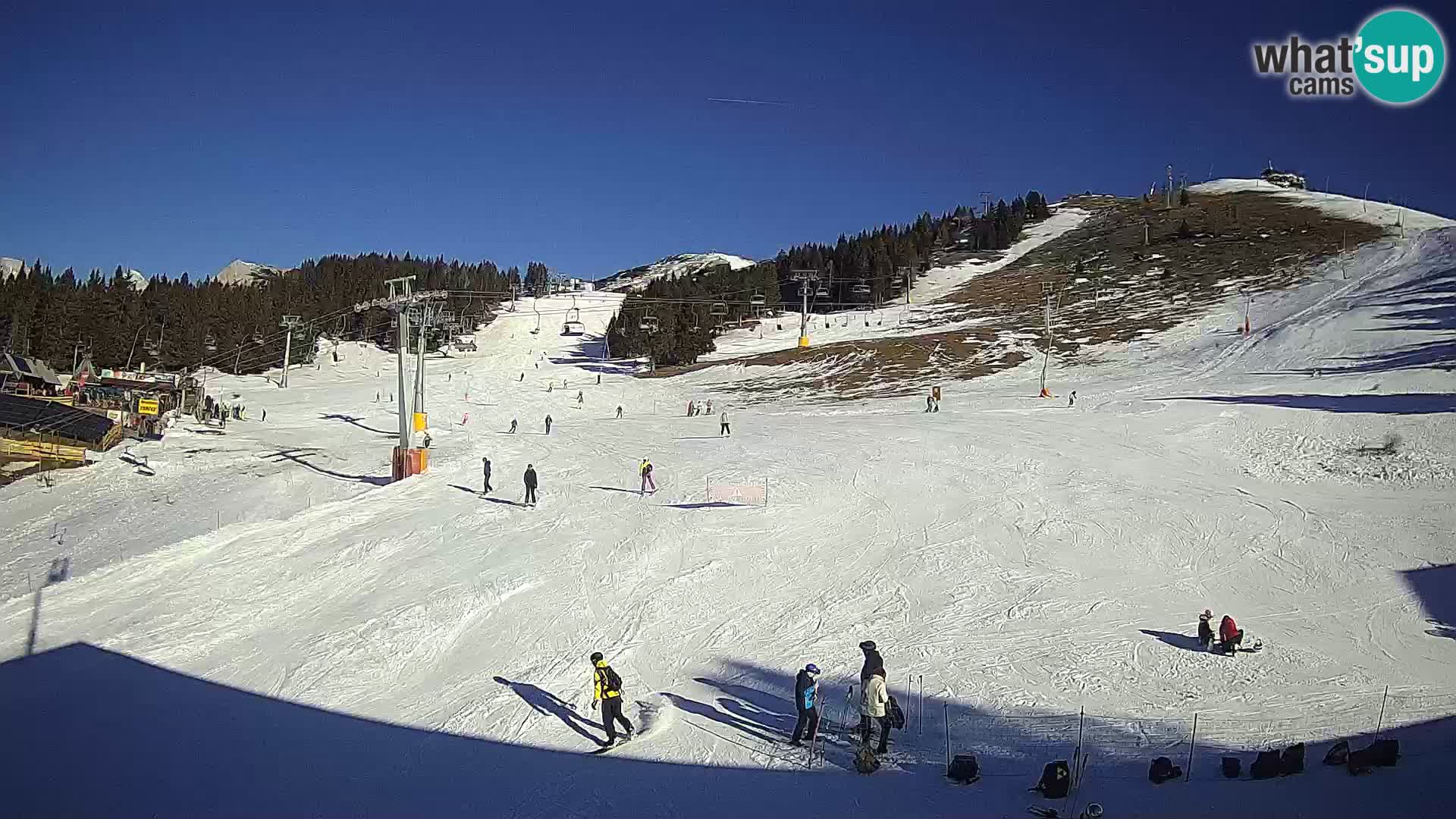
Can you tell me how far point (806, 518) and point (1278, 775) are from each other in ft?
44.7

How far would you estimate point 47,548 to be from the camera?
2573cm

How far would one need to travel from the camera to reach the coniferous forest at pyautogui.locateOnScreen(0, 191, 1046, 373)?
7483 centimetres

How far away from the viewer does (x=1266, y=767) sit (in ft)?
29.3

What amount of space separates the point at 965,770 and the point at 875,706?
1.14m

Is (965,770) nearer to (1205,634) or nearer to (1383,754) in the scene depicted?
(1383,754)

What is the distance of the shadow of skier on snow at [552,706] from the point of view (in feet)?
38.1

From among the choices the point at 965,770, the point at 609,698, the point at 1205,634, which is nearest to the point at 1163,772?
the point at 965,770

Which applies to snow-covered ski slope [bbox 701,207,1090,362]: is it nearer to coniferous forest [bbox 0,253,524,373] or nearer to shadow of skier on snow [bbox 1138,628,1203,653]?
coniferous forest [bbox 0,253,524,373]

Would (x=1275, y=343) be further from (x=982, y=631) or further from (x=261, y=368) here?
(x=261, y=368)

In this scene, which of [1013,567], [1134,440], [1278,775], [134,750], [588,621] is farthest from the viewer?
[1134,440]

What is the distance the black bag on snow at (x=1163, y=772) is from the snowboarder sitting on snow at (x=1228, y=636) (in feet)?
16.7

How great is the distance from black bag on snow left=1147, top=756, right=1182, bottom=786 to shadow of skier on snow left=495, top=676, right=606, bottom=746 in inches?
246

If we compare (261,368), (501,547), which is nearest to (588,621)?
(501,547)

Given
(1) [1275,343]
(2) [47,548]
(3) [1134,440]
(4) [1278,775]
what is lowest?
(2) [47,548]
